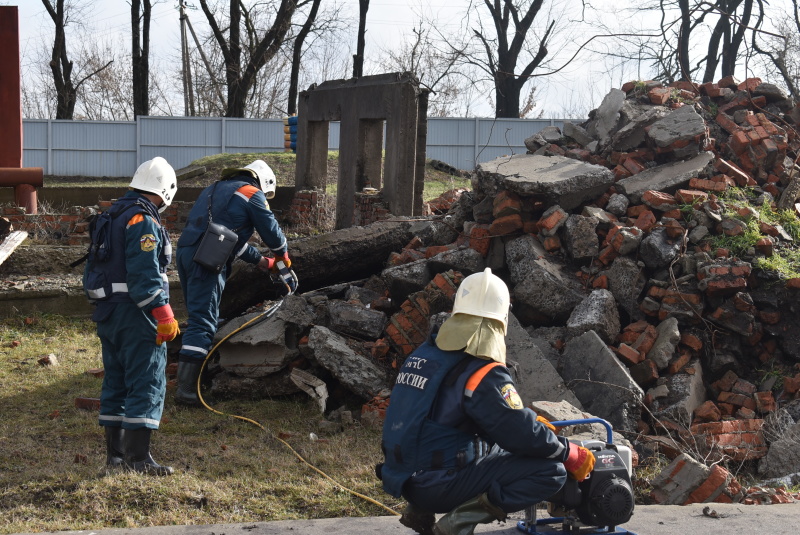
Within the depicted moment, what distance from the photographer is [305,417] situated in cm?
631

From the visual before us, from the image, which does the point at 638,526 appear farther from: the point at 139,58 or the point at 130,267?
the point at 139,58

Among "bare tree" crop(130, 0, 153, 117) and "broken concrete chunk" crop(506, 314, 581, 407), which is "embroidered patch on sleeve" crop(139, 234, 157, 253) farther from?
"bare tree" crop(130, 0, 153, 117)

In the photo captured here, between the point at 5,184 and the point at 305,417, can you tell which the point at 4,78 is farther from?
the point at 305,417

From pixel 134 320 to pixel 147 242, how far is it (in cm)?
46

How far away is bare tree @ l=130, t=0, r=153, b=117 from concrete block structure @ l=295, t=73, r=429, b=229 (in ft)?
51.3

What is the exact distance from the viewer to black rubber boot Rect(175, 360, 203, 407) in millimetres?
6445

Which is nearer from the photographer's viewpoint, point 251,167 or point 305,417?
point 305,417

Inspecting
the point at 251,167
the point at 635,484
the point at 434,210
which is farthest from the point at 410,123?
the point at 635,484

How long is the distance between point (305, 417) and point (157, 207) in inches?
81.1

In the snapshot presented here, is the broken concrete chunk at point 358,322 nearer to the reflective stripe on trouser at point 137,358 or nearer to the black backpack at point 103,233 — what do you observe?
the reflective stripe on trouser at point 137,358

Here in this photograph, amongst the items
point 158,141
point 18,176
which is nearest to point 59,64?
point 158,141

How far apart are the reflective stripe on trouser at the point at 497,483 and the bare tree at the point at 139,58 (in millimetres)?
26229

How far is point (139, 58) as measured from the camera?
27.7 metres

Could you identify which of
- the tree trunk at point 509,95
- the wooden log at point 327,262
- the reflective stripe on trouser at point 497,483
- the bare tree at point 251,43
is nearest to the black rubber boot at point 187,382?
the wooden log at point 327,262
